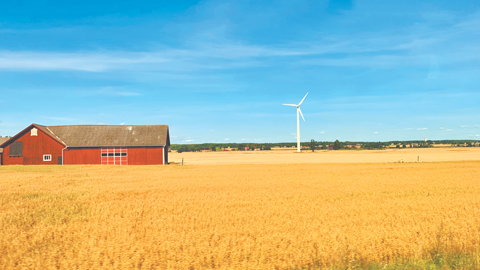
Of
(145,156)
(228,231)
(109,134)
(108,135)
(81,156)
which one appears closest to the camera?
(228,231)

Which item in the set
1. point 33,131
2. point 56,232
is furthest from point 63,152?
point 56,232

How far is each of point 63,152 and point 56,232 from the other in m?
54.4

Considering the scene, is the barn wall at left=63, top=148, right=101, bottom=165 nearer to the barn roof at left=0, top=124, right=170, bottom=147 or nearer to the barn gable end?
the barn roof at left=0, top=124, right=170, bottom=147

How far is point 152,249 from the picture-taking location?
9.66m

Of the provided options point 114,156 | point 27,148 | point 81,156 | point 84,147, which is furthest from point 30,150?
point 114,156

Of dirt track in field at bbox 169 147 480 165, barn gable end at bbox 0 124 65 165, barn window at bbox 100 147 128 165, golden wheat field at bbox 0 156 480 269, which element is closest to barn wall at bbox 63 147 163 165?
barn window at bbox 100 147 128 165

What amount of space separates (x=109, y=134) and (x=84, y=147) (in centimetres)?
478

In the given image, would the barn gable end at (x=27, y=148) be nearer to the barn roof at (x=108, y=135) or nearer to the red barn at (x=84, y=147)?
the red barn at (x=84, y=147)

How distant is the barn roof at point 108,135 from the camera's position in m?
61.4

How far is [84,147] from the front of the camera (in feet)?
200

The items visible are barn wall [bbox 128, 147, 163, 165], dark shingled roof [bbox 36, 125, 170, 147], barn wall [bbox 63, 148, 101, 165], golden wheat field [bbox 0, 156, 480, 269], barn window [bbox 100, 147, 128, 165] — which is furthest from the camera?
dark shingled roof [bbox 36, 125, 170, 147]

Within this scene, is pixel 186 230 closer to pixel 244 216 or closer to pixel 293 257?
pixel 244 216

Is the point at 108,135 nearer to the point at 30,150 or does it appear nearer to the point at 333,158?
the point at 30,150

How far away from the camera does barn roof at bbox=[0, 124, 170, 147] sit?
2418 inches
